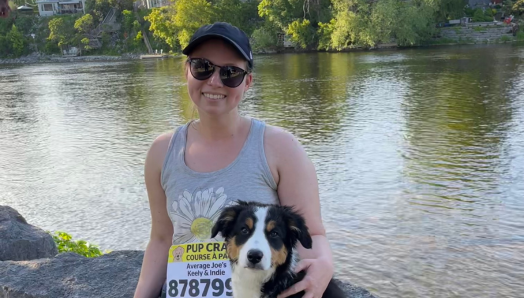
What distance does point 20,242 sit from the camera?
15.1ft

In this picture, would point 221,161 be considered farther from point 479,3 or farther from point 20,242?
point 479,3

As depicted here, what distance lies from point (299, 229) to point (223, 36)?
954 millimetres

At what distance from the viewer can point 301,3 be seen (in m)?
55.7

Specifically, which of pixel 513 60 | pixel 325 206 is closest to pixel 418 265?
pixel 325 206

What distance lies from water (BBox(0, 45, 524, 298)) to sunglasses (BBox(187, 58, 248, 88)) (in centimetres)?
516

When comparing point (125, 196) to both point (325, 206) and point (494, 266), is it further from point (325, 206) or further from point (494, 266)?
point (494, 266)

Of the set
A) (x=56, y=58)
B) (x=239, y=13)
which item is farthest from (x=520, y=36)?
(x=56, y=58)

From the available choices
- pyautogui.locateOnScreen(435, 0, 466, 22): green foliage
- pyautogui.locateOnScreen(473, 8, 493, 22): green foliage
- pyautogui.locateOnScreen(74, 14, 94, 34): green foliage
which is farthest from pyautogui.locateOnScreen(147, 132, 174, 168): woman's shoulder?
pyautogui.locateOnScreen(74, 14, 94, 34): green foliage

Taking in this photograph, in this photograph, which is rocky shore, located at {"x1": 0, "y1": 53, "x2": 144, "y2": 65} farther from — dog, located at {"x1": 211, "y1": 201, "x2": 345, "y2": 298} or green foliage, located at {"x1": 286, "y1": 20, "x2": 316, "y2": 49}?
dog, located at {"x1": 211, "y1": 201, "x2": 345, "y2": 298}

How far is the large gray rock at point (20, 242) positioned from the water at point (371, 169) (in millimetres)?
3467

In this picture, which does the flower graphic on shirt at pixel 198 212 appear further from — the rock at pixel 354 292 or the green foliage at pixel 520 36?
the green foliage at pixel 520 36

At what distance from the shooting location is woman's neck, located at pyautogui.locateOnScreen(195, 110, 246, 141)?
265 cm

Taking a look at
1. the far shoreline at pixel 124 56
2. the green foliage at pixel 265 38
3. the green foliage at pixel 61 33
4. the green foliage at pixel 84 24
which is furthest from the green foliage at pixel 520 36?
the green foliage at pixel 84 24

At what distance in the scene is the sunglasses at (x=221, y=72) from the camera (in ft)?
8.34
